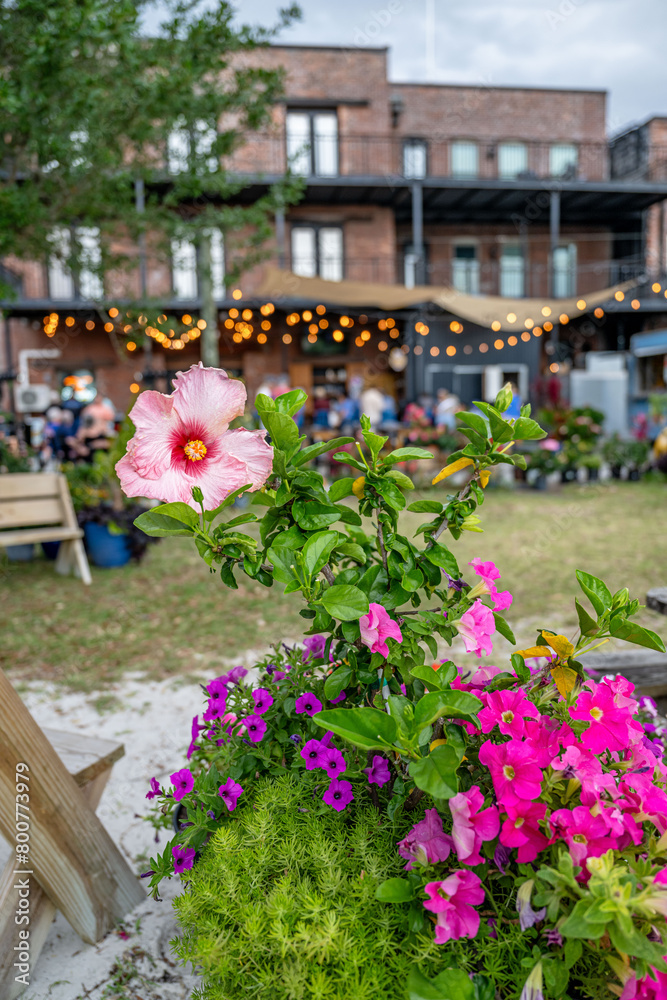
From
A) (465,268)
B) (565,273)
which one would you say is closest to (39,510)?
(465,268)

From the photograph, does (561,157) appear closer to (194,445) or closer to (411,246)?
(411,246)

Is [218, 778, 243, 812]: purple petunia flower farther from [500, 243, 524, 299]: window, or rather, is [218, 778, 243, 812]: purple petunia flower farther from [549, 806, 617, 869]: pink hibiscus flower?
[500, 243, 524, 299]: window

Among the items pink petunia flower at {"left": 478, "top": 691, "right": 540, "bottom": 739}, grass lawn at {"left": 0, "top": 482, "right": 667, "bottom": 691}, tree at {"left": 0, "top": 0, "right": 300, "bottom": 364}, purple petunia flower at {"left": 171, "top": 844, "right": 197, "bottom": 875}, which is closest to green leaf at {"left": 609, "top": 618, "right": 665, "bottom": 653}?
pink petunia flower at {"left": 478, "top": 691, "right": 540, "bottom": 739}

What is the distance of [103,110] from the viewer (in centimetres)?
502

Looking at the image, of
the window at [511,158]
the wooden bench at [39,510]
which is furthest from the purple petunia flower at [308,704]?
the window at [511,158]

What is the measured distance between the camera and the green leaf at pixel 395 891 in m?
0.85

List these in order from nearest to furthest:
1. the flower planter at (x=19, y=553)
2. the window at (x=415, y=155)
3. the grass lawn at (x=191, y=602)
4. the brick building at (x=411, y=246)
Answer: the grass lawn at (x=191, y=602)
the flower planter at (x=19, y=553)
the brick building at (x=411, y=246)
the window at (x=415, y=155)

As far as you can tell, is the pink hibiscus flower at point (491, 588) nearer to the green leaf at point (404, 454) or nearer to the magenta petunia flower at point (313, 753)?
the green leaf at point (404, 454)

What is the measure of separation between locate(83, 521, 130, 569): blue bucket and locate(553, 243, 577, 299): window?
58.7 ft

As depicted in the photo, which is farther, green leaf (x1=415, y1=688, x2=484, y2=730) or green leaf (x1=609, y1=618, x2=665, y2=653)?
green leaf (x1=609, y1=618, x2=665, y2=653)

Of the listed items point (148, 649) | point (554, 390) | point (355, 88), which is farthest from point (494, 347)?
point (148, 649)

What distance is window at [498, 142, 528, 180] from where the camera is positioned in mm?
20031

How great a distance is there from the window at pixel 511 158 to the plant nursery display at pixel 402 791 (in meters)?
21.8

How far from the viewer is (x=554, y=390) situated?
16719 mm
